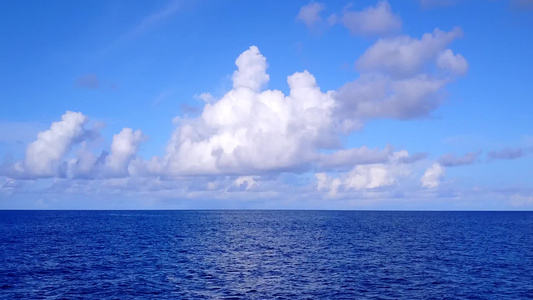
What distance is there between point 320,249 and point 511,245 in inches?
1993

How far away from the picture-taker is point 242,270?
228ft

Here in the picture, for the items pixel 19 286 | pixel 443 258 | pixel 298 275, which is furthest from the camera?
pixel 443 258

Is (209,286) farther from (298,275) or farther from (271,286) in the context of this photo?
(298,275)

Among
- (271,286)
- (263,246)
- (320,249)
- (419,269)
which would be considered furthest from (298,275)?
(263,246)

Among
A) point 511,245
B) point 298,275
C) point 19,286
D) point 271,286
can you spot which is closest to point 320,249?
point 298,275

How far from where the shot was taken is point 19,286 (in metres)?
55.5

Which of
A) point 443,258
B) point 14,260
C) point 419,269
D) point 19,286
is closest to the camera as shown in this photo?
point 19,286

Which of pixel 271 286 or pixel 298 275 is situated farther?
pixel 298 275

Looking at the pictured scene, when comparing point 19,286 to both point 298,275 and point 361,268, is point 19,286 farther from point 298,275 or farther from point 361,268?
point 361,268

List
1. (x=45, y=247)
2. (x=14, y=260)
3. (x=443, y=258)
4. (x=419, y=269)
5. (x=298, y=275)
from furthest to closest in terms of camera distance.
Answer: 1. (x=45, y=247)
2. (x=443, y=258)
3. (x=14, y=260)
4. (x=419, y=269)
5. (x=298, y=275)

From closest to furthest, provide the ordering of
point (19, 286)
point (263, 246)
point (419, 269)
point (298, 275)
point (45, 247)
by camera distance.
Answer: point (19, 286), point (298, 275), point (419, 269), point (45, 247), point (263, 246)

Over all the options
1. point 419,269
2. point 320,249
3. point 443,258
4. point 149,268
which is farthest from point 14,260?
point 443,258

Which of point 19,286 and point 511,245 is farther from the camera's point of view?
point 511,245

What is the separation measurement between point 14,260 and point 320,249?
61.1m
